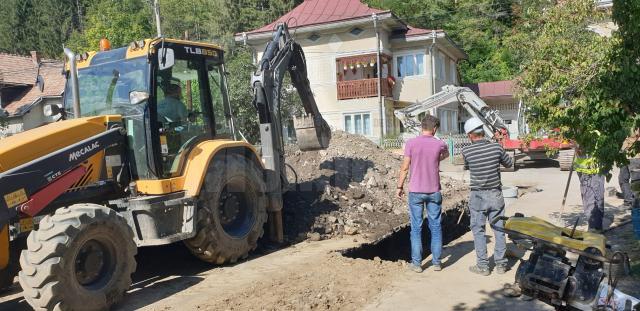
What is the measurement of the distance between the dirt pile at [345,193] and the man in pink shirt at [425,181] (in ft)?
7.74

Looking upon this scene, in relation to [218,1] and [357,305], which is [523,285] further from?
[218,1]

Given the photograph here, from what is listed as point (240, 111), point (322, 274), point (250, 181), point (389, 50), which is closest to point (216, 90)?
point (250, 181)

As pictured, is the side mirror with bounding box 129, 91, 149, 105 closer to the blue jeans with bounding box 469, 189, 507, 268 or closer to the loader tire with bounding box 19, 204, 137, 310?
the loader tire with bounding box 19, 204, 137, 310

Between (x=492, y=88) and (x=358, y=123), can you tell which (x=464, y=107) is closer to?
(x=358, y=123)

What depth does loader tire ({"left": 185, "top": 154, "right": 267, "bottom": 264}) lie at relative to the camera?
6340 mm

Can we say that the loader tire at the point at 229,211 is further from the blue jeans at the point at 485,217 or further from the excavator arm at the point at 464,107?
the excavator arm at the point at 464,107

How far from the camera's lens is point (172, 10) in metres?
45.0

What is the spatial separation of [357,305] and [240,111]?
14107 millimetres

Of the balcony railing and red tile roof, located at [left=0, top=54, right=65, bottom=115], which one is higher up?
red tile roof, located at [left=0, top=54, right=65, bottom=115]

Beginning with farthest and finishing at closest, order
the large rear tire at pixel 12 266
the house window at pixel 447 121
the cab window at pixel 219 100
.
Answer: the house window at pixel 447 121, the cab window at pixel 219 100, the large rear tire at pixel 12 266

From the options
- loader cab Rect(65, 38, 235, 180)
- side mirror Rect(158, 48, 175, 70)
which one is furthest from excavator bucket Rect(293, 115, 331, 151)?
side mirror Rect(158, 48, 175, 70)

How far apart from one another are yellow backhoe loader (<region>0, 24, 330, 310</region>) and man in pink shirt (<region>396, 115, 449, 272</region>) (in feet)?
7.54

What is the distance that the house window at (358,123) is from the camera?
2519 cm

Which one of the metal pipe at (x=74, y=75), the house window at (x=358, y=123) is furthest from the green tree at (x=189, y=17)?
the metal pipe at (x=74, y=75)
